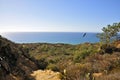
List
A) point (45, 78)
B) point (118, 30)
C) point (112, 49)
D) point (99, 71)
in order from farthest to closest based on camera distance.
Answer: point (118, 30), point (112, 49), point (99, 71), point (45, 78)

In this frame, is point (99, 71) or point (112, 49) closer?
point (99, 71)

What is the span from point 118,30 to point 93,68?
2076cm

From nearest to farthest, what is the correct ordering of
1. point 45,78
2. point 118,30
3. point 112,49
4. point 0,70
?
point 0,70 < point 45,78 < point 112,49 < point 118,30

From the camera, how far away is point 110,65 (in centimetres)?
1523

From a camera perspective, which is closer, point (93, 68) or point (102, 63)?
point (93, 68)

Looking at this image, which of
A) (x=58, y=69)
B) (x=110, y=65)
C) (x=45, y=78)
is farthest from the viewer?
(x=58, y=69)

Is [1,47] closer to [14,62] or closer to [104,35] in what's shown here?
[14,62]

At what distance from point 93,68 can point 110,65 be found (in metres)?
1.41

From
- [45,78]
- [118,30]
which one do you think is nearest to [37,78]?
[45,78]

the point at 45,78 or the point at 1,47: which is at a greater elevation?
the point at 1,47

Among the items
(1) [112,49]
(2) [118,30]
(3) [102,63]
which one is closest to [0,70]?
(3) [102,63]

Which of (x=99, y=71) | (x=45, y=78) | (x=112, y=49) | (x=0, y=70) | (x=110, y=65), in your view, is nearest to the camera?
(x=0, y=70)

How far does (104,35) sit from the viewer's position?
35.2 metres

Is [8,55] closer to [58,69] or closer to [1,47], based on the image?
[1,47]
